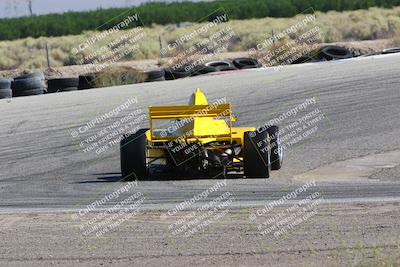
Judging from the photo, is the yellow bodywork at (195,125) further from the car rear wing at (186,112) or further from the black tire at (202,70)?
the black tire at (202,70)

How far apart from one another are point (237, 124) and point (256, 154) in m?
6.38

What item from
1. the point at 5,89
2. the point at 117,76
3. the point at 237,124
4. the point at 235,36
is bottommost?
the point at 235,36

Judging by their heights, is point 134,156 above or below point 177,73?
above

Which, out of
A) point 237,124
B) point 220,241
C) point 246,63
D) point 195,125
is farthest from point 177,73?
point 220,241

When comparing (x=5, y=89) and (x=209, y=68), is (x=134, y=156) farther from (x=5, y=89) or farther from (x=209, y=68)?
(x=209, y=68)

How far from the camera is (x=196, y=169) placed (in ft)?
47.6

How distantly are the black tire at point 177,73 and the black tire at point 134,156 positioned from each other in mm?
14560

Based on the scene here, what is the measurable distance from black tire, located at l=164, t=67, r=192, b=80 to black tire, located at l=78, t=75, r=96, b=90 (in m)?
2.19

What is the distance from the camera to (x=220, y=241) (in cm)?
937

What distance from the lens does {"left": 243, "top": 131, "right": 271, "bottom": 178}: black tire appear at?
45.7 feet

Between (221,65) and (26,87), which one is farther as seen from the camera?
(221,65)

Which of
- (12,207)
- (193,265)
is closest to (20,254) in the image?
(193,265)

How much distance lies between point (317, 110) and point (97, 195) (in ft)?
30.5

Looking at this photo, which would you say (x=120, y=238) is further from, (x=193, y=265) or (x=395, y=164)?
(x=395, y=164)
